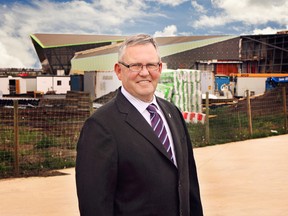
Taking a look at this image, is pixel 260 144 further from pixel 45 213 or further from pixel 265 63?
pixel 265 63

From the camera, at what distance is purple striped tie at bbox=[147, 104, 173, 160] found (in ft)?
7.66

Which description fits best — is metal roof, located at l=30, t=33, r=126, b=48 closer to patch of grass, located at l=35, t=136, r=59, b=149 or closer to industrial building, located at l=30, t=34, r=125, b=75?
industrial building, located at l=30, t=34, r=125, b=75

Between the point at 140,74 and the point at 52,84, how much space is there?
36.2 meters

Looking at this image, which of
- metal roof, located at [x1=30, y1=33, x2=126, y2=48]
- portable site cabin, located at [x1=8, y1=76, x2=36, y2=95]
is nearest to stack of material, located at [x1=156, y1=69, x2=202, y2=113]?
portable site cabin, located at [x1=8, y1=76, x2=36, y2=95]

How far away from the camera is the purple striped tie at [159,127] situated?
2.33m

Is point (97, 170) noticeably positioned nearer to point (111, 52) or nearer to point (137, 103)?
point (137, 103)

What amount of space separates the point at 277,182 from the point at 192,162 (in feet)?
16.4

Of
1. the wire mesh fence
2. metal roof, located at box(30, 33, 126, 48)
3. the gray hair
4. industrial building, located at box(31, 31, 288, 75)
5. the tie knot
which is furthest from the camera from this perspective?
metal roof, located at box(30, 33, 126, 48)

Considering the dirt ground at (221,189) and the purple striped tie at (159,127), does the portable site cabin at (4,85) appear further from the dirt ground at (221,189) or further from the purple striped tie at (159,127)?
the purple striped tie at (159,127)

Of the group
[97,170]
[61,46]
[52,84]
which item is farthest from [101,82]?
[61,46]

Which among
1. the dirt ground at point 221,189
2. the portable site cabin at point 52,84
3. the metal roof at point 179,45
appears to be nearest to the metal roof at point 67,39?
the metal roof at point 179,45

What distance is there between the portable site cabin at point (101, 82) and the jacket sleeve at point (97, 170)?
2313 centimetres

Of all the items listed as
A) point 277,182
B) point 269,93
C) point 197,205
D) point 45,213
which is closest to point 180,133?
point 197,205

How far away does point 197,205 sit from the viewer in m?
2.68
